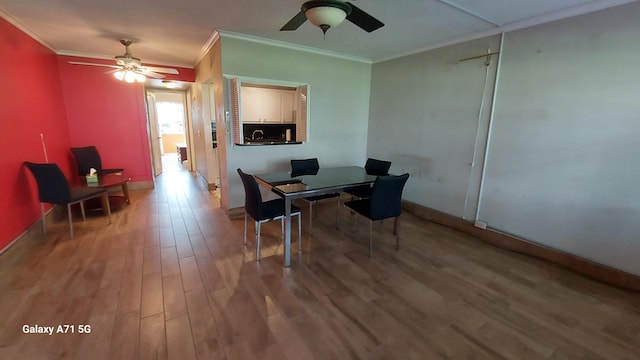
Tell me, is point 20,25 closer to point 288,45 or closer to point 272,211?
point 288,45

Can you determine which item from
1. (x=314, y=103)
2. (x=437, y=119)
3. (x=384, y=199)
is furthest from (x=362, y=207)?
(x=314, y=103)

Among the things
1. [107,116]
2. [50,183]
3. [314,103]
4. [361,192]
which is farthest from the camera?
[107,116]

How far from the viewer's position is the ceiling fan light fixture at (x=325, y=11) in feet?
5.15

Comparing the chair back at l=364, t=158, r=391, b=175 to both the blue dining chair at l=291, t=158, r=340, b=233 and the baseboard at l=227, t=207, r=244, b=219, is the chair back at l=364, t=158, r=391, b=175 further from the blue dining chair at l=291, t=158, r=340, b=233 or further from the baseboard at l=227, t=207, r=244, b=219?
the baseboard at l=227, t=207, r=244, b=219

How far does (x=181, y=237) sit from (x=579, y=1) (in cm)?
458

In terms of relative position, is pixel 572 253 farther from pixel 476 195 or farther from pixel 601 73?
pixel 601 73

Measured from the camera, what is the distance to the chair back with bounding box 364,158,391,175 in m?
3.52

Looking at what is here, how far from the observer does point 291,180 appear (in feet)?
9.49

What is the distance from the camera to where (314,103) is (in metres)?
4.20

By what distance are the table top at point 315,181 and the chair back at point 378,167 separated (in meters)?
0.24

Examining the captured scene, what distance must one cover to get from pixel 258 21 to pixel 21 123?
9.34 ft

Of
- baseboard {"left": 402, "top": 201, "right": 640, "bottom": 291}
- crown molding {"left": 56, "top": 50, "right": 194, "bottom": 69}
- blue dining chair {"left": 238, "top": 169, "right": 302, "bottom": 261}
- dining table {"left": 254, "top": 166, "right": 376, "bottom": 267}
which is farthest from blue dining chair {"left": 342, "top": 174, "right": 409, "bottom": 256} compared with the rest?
crown molding {"left": 56, "top": 50, "right": 194, "bottom": 69}

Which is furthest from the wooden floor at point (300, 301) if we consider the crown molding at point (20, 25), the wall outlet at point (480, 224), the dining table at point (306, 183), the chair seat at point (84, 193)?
the crown molding at point (20, 25)

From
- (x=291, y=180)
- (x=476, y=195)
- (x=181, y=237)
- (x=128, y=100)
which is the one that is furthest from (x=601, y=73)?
(x=128, y=100)
